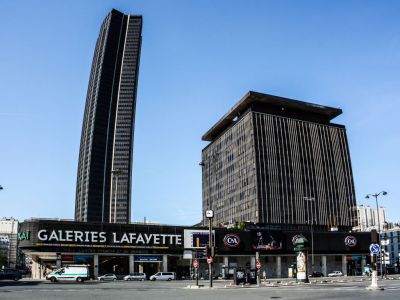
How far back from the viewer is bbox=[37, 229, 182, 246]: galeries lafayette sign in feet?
263

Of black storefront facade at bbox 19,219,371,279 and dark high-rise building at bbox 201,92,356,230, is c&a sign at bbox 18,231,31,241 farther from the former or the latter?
dark high-rise building at bbox 201,92,356,230

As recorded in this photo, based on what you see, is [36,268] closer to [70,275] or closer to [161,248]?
[161,248]

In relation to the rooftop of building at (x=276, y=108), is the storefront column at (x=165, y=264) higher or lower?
lower

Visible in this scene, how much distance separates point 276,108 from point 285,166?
21814 mm

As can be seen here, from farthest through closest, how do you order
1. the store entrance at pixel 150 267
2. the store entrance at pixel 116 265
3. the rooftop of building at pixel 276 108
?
the rooftop of building at pixel 276 108, the store entrance at pixel 150 267, the store entrance at pixel 116 265

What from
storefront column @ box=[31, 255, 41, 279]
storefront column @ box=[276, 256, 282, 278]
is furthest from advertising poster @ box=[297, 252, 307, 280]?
storefront column @ box=[31, 255, 41, 279]

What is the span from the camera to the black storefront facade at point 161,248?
81000 mm

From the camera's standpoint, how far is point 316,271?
100m

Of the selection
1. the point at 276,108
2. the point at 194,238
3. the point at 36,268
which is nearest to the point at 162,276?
the point at 194,238

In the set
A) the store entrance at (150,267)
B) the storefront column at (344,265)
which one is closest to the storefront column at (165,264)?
the store entrance at (150,267)

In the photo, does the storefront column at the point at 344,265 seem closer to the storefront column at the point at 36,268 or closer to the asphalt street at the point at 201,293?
the storefront column at the point at 36,268

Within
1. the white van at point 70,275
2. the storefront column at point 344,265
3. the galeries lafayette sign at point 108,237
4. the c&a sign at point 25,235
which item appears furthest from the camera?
the storefront column at point 344,265

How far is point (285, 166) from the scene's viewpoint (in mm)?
149375

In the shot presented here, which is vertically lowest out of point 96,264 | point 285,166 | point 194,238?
point 96,264
